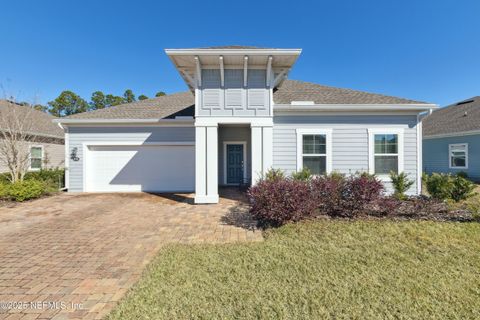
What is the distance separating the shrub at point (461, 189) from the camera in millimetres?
6582

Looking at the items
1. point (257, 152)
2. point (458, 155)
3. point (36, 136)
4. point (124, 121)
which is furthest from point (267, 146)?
point (458, 155)

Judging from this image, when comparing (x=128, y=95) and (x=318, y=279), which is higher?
(x=128, y=95)

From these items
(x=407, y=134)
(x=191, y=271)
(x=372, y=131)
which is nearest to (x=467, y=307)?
(x=191, y=271)

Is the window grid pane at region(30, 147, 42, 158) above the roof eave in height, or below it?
below

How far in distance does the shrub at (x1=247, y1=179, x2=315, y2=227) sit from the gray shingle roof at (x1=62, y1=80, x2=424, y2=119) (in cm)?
457

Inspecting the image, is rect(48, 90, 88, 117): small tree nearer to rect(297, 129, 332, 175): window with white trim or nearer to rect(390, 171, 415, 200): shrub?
rect(297, 129, 332, 175): window with white trim

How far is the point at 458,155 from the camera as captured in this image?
44.5 feet

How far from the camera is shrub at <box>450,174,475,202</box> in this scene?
6582 millimetres

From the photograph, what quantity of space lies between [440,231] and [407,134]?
476 centimetres

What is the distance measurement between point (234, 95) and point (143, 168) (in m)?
5.54

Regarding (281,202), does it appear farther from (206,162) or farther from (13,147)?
(13,147)

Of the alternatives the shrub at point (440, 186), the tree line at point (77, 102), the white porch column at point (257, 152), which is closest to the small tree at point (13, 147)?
the white porch column at point (257, 152)

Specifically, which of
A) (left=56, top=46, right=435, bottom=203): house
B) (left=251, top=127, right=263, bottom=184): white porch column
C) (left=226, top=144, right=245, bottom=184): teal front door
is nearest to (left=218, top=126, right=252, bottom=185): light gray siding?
(left=56, top=46, right=435, bottom=203): house

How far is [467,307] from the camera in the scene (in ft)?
7.89
